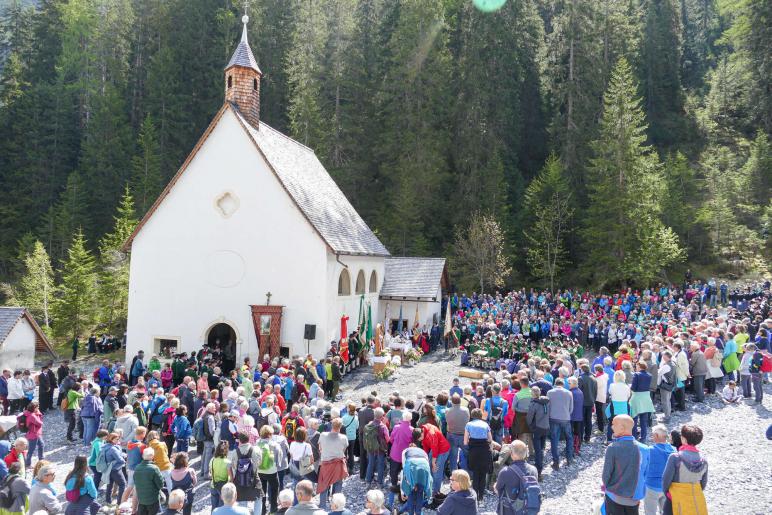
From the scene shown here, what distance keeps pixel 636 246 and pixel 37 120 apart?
51191 mm

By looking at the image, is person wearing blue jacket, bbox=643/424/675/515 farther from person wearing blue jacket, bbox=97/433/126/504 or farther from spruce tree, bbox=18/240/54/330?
spruce tree, bbox=18/240/54/330

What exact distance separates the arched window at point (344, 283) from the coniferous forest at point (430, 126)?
50.6ft

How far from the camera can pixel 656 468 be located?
24.6 ft

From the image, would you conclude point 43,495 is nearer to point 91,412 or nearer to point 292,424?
point 292,424

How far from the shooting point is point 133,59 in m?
54.9

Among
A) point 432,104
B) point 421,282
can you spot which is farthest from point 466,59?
point 421,282

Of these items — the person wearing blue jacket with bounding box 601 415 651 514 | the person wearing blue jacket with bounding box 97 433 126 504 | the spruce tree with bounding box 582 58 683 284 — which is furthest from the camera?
the spruce tree with bounding box 582 58 683 284

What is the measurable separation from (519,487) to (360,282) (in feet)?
64.0

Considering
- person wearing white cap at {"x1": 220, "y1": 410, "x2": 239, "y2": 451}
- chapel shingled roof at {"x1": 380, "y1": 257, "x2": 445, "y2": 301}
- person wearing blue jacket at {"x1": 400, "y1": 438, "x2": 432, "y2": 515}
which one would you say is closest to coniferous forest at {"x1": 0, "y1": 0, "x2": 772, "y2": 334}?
chapel shingled roof at {"x1": 380, "y1": 257, "x2": 445, "y2": 301}

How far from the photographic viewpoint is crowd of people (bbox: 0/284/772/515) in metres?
6.96

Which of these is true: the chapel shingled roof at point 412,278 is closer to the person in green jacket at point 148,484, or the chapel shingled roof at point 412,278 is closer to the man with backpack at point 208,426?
the man with backpack at point 208,426

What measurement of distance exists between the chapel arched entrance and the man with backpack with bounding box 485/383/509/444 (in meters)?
13.7

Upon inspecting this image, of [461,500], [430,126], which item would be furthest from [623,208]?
[461,500]

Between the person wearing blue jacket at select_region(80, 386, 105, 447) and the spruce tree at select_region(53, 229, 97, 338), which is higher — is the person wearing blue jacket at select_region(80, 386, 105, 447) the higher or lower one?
the lower one
